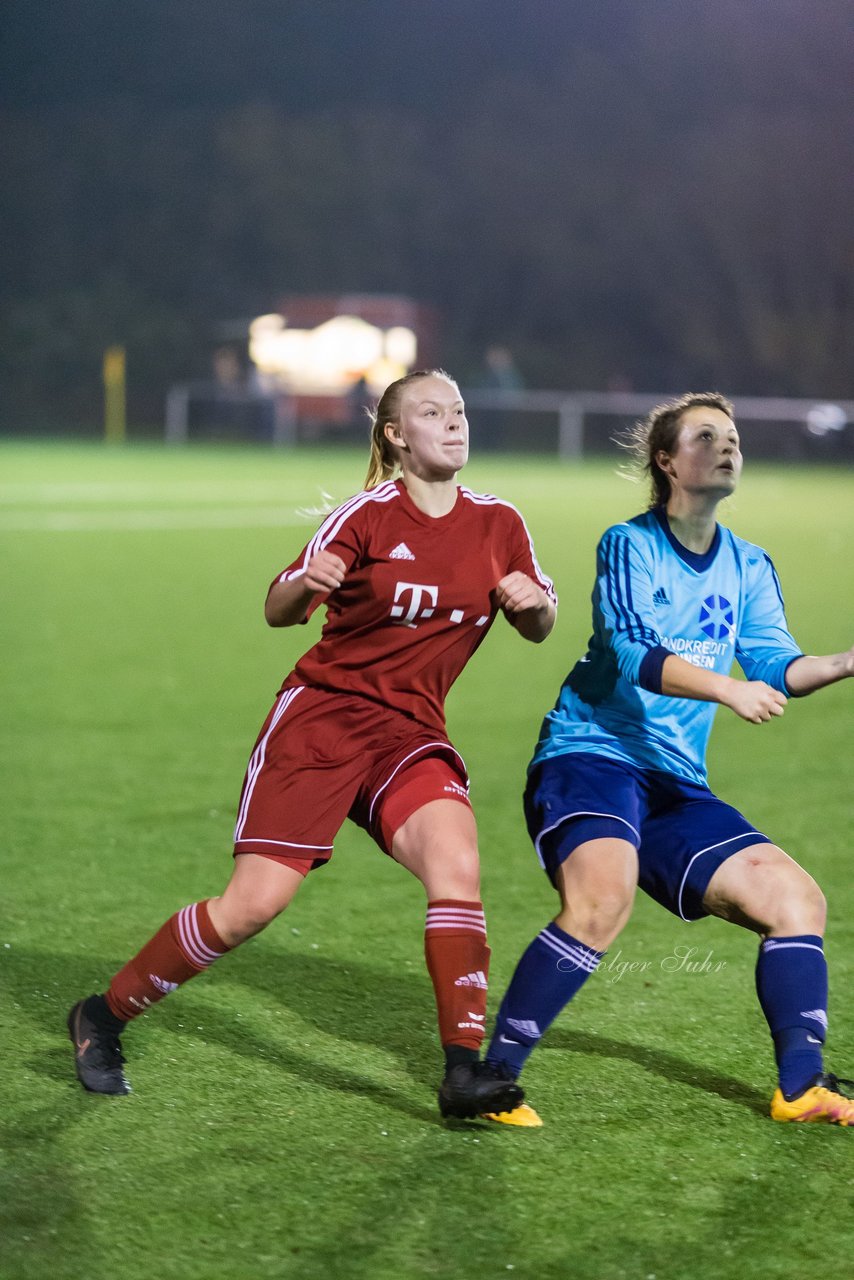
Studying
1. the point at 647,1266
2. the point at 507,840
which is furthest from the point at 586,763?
the point at 507,840

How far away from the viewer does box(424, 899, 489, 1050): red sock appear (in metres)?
3.68

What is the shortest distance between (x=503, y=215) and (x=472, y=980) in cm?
6581

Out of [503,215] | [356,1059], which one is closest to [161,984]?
[356,1059]

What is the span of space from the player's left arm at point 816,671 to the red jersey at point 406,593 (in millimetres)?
577

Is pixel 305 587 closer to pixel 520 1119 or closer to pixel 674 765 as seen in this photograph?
pixel 674 765

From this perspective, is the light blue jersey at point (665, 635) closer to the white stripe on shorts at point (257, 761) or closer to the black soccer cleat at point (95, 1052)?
the white stripe on shorts at point (257, 761)

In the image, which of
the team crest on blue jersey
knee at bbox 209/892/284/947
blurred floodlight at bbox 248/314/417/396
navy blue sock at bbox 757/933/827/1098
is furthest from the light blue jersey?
blurred floodlight at bbox 248/314/417/396

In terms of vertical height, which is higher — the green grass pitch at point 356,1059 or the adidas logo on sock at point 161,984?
the adidas logo on sock at point 161,984

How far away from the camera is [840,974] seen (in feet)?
16.0

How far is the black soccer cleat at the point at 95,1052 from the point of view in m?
3.86

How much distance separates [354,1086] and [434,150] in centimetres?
6768

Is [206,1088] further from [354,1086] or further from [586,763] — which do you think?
[586,763]

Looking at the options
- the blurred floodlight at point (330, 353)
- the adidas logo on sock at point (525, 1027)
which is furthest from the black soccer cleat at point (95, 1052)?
the blurred floodlight at point (330, 353)

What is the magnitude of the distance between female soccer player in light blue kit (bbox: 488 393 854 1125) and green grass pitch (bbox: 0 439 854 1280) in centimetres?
27
